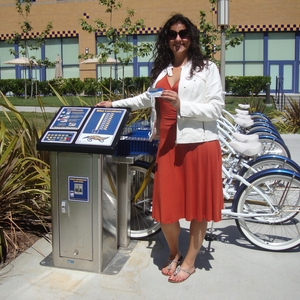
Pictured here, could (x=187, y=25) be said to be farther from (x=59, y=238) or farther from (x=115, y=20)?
(x=115, y=20)

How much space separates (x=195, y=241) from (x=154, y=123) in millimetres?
1011

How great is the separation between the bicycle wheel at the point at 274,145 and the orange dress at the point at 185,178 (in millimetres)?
3076

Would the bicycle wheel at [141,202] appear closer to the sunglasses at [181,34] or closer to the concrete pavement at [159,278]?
the concrete pavement at [159,278]

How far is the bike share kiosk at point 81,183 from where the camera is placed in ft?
11.5

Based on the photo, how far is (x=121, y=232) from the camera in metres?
Result: 4.14

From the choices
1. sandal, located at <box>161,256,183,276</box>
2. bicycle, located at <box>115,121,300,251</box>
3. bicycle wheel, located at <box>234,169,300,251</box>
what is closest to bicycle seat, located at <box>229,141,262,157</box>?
bicycle, located at <box>115,121,300,251</box>

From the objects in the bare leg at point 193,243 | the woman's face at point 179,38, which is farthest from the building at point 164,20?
the bare leg at point 193,243

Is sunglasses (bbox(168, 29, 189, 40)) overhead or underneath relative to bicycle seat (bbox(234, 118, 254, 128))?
overhead

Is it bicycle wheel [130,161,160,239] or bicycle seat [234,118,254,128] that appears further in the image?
bicycle seat [234,118,254,128]

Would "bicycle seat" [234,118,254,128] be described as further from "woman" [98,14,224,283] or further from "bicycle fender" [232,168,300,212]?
"woman" [98,14,224,283]

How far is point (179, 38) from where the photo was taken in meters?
3.40

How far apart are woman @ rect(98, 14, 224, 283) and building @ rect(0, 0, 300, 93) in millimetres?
22166

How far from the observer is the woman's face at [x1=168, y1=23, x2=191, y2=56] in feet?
11.2

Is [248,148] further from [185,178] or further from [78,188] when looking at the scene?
[78,188]
